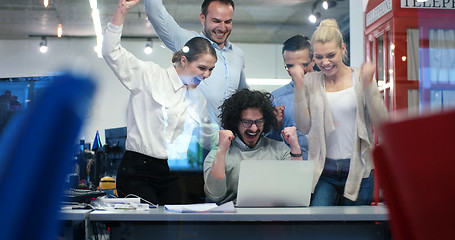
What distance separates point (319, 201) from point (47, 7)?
2482 millimetres

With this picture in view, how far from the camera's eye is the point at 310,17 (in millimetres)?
4035

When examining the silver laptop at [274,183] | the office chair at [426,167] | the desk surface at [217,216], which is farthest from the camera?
the silver laptop at [274,183]

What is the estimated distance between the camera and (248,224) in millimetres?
2244

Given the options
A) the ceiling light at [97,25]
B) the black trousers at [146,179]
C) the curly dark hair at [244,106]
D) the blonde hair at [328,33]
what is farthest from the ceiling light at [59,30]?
the blonde hair at [328,33]

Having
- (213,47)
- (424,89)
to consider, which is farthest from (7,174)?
(424,89)

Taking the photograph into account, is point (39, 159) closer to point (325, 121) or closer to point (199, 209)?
point (199, 209)

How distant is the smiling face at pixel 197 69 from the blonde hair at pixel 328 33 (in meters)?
0.81

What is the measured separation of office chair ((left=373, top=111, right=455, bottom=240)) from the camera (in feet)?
1.37

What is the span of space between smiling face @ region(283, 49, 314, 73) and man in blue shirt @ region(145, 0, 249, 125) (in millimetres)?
337

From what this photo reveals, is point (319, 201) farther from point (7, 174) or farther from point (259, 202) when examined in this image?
point (7, 174)

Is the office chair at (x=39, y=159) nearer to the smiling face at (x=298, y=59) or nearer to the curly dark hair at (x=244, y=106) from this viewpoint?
the curly dark hair at (x=244, y=106)

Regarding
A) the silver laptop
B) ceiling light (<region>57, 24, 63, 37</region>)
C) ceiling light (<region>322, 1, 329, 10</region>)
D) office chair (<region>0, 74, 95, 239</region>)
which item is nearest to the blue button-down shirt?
ceiling light (<region>322, 1, 329, 10</region>)

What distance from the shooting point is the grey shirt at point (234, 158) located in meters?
A: 3.06

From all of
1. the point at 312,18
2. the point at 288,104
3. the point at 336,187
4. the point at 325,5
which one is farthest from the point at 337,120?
the point at 325,5
